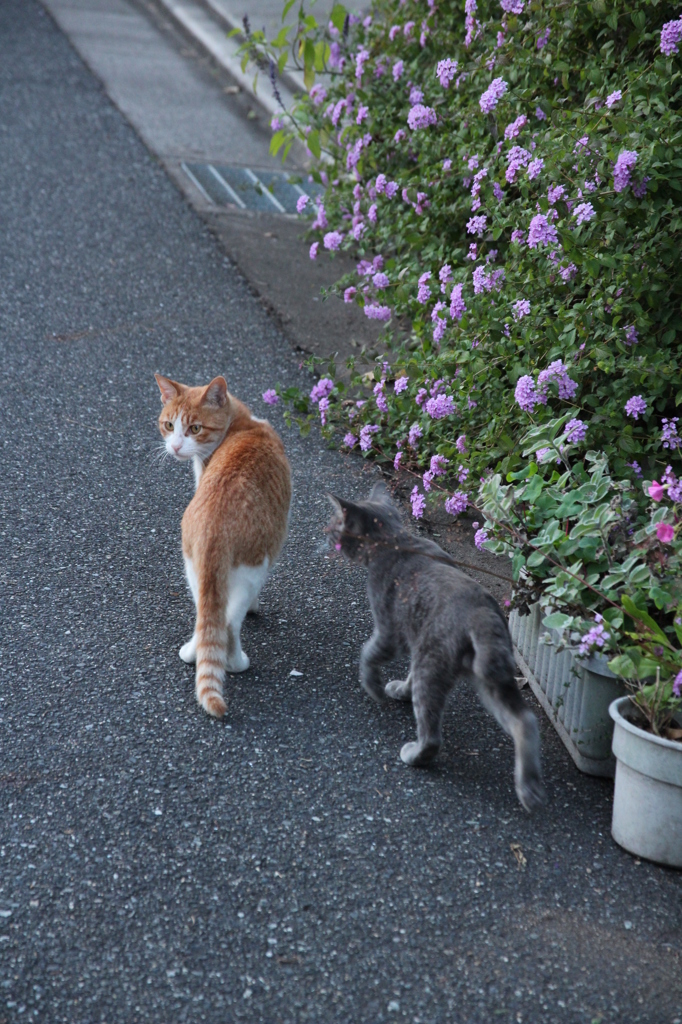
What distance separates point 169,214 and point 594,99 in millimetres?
3813

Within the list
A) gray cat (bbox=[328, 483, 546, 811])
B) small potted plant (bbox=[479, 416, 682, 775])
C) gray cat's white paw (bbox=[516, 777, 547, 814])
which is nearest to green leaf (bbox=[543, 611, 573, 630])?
small potted plant (bbox=[479, 416, 682, 775])

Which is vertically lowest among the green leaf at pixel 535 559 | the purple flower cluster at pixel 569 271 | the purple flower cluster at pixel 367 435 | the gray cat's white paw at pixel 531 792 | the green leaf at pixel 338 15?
the gray cat's white paw at pixel 531 792

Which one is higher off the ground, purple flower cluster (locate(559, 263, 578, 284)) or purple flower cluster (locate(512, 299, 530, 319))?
purple flower cluster (locate(559, 263, 578, 284))

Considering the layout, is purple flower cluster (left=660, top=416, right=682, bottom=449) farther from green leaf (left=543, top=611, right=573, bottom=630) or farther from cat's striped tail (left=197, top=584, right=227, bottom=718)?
cat's striped tail (left=197, top=584, right=227, bottom=718)

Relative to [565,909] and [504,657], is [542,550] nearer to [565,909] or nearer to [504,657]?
[504,657]

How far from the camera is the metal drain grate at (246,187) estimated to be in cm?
688

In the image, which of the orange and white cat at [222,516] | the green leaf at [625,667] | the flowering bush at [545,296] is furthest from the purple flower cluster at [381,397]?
the green leaf at [625,667]

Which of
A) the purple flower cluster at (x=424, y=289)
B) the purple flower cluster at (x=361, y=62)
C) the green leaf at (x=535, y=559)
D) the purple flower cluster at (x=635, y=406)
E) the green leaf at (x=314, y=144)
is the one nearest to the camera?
the green leaf at (x=535, y=559)

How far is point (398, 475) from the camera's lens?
4.20 meters

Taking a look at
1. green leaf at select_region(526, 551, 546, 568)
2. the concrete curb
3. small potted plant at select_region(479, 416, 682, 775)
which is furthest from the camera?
the concrete curb

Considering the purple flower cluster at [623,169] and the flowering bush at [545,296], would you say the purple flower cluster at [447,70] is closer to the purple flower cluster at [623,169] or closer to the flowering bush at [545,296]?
the flowering bush at [545,296]

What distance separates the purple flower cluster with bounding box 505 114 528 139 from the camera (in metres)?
3.42

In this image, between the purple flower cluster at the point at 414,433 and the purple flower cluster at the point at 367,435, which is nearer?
the purple flower cluster at the point at 414,433

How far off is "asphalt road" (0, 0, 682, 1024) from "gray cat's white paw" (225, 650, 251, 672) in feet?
0.13
